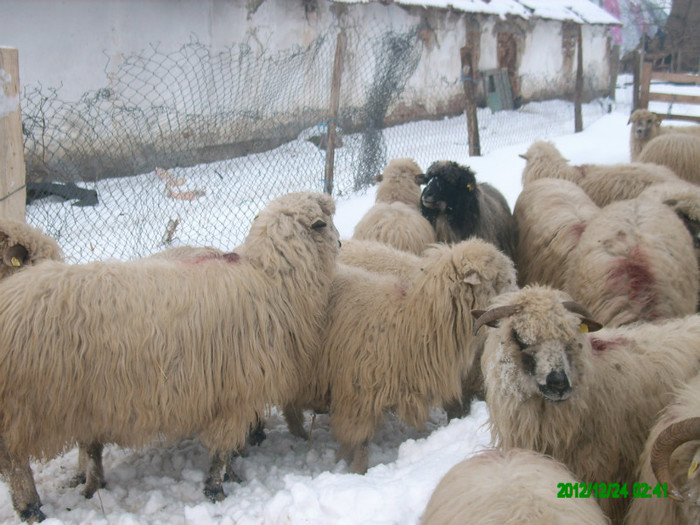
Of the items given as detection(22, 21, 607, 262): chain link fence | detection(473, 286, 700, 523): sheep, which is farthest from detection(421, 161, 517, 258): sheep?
detection(473, 286, 700, 523): sheep

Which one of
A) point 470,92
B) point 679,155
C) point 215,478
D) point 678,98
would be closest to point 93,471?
point 215,478

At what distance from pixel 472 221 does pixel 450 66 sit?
37.1 ft

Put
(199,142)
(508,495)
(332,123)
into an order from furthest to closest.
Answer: (199,142), (332,123), (508,495)

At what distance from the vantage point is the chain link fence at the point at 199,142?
22.5 ft

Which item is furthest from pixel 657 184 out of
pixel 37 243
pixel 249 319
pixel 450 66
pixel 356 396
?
pixel 450 66

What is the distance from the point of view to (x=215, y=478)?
3680mm

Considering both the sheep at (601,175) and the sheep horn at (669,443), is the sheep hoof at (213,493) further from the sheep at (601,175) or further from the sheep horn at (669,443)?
the sheep at (601,175)

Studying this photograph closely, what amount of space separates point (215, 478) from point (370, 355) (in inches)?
46.3

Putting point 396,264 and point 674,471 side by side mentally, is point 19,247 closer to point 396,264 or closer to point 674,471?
point 396,264

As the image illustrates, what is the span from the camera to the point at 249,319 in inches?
145

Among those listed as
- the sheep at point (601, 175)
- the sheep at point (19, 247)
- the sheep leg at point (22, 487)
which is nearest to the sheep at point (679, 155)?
the sheep at point (601, 175)

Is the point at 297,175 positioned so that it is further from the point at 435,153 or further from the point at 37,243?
the point at 37,243

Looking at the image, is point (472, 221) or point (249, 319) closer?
point (249, 319)

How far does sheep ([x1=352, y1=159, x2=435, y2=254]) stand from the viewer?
5.54 m
